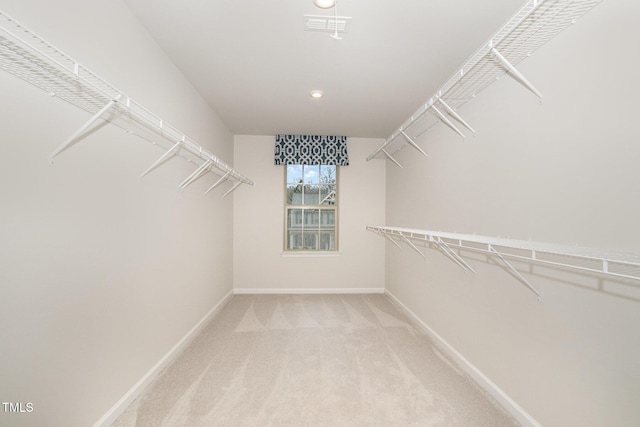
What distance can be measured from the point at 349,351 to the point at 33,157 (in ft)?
8.22

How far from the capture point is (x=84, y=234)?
1481 mm

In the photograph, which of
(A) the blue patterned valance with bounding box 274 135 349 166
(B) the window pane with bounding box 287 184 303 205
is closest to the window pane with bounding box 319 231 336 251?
(B) the window pane with bounding box 287 184 303 205

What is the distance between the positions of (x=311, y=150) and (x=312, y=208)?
36.1 inches

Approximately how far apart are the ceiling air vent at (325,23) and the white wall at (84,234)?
1099 millimetres

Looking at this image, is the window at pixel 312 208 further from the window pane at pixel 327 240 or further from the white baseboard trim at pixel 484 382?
the white baseboard trim at pixel 484 382

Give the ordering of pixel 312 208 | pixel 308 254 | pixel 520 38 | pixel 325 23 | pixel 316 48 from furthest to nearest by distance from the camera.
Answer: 1. pixel 312 208
2. pixel 308 254
3. pixel 316 48
4. pixel 325 23
5. pixel 520 38

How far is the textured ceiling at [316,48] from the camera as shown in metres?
1.78

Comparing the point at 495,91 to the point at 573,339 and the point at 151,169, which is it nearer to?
the point at 573,339

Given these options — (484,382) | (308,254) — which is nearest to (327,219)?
(308,254)

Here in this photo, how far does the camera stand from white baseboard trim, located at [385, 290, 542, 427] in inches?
67.3

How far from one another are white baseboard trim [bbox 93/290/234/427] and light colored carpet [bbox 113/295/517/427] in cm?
4

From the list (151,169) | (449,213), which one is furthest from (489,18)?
(151,169)

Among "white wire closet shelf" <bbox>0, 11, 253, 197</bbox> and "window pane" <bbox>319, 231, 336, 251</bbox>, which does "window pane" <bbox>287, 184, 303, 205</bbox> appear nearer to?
"window pane" <bbox>319, 231, 336, 251</bbox>

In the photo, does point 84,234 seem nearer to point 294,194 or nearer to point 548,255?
point 548,255
